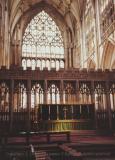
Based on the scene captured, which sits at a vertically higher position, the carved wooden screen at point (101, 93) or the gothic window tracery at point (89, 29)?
the gothic window tracery at point (89, 29)

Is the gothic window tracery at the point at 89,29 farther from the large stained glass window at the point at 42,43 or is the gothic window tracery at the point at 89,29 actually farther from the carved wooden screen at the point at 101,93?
the carved wooden screen at the point at 101,93

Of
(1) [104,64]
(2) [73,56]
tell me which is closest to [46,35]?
(2) [73,56]

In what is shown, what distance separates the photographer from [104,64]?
65.6ft

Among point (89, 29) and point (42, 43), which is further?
point (42, 43)

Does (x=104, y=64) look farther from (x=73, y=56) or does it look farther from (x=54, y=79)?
(x=73, y=56)

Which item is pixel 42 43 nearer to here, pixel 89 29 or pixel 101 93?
pixel 89 29

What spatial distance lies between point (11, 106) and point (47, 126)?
1.99 m

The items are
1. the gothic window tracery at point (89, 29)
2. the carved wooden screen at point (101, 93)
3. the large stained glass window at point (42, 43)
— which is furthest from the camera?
the large stained glass window at point (42, 43)

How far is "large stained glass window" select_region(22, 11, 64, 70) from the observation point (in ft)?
93.5

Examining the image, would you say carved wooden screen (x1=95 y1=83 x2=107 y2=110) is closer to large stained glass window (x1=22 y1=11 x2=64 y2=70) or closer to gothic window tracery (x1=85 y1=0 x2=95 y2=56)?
gothic window tracery (x1=85 y1=0 x2=95 y2=56)

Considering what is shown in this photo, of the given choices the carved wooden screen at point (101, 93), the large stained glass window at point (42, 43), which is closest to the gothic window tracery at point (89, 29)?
the large stained glass window at point (42, 43)

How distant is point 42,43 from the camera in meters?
29.2

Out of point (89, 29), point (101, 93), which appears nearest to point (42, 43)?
point (89, 29)

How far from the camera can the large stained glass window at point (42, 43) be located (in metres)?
28.5
